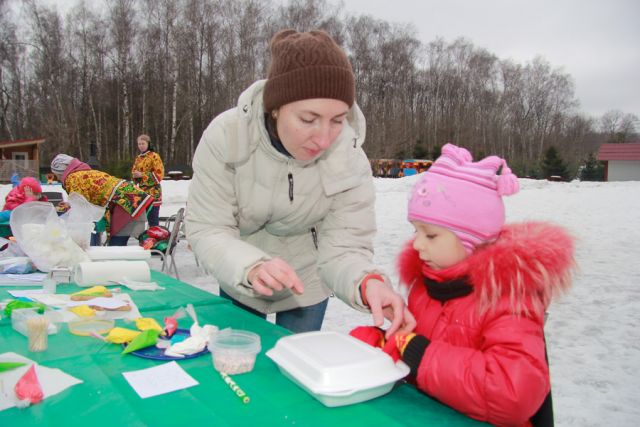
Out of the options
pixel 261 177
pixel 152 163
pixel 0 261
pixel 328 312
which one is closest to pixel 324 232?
pixel 261 177

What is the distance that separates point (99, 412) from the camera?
111 cm

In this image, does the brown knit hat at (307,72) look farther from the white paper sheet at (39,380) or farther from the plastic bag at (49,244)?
the plastic bag at (49,244)

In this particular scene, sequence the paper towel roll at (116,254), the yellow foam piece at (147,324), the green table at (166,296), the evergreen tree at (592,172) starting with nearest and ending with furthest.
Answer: the yellow foam piece at (147,324)
the green table at (166,296)
the paper towel roll at (116,254)
the evergreen tree at (592,172)

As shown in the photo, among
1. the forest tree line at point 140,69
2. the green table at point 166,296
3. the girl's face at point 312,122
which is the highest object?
the forest tree line at point 140,69

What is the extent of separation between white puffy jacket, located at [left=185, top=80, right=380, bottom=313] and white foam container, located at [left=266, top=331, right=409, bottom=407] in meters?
0.31

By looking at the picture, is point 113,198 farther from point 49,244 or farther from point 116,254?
point 49,244

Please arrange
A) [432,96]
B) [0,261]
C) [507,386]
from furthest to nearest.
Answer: [432,96]
[0,261]
[507,386]

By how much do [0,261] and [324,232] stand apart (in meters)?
1.85

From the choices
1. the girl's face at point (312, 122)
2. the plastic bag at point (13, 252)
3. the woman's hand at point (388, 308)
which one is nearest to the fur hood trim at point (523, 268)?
the woman's hand at point (388, 308)

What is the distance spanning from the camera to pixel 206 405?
1.15 meters

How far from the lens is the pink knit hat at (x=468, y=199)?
4.33 feet

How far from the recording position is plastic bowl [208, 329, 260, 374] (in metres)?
1.33

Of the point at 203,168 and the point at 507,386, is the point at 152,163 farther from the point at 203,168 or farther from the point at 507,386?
the point at 507,386

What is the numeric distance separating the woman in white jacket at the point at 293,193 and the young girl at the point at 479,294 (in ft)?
0.42
